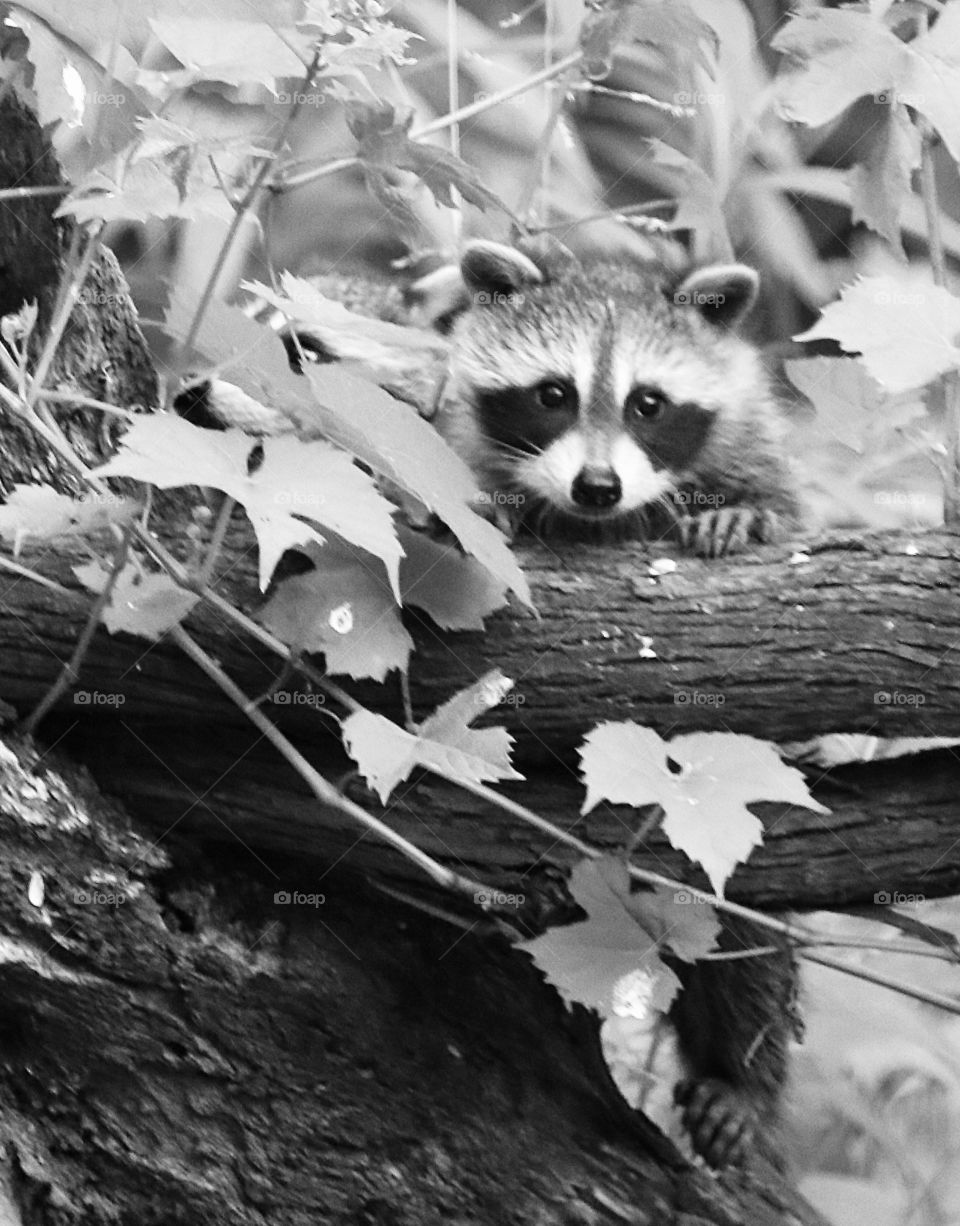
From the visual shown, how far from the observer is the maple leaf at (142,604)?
1.79m

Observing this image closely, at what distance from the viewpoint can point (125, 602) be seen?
1802mm

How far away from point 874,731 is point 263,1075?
970mm

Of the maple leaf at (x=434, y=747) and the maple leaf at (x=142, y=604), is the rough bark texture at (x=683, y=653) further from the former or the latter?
the maple leaf at (x=434, y=747)

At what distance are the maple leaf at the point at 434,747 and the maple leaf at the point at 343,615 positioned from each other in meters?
Answer: 0.11

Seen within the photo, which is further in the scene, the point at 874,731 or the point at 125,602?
the point at 874,731

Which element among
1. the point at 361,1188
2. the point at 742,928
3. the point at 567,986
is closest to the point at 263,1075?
the point at 361,1188

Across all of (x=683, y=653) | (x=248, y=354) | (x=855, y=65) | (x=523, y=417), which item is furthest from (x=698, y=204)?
(x=248, y=354)

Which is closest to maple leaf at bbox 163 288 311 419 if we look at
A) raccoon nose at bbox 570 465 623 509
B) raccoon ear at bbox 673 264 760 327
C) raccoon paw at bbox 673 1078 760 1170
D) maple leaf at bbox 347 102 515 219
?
maple leaf at bbox 347 102 515 219

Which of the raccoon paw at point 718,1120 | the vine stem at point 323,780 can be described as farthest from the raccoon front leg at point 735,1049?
the vine stem at point 323,780

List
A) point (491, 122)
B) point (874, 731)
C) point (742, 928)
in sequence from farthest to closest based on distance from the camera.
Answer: point (491, 122) < point (742, 928) < point (874, 731)

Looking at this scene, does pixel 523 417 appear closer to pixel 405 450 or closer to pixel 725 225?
pixel 725 225

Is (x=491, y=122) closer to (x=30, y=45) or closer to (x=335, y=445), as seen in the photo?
(x=30, y=45)

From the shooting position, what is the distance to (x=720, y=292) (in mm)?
2713

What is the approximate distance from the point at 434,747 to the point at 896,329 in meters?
0.78
